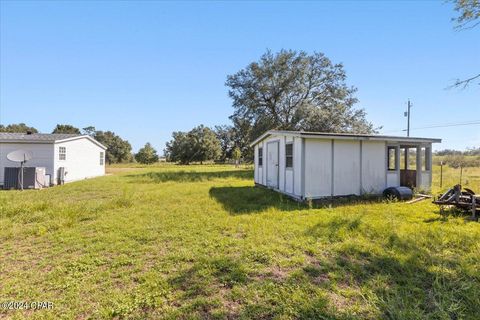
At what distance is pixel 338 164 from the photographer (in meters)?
9.37

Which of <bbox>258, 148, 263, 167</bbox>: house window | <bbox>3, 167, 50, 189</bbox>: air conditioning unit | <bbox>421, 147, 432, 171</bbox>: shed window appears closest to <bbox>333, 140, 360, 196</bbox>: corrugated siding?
A: <bbox>421, 147, 432, 171</bbox>: shed window

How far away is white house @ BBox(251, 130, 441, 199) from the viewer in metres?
8.91

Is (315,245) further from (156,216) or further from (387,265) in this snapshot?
(156,216)

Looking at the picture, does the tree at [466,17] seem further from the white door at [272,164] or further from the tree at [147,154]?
the tree at [147,154]

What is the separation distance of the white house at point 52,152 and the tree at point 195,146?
2762 cm

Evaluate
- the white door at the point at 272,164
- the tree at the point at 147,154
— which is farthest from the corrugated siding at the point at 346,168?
the tree at the point at 147,154

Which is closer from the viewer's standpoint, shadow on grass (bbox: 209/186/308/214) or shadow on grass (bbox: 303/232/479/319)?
shadow on grass (bbox: 303/232/479/319)

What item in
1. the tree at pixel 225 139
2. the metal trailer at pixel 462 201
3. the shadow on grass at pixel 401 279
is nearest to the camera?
the shadow on grass at pixel 401 279

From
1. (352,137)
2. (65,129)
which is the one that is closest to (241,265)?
(352,137)

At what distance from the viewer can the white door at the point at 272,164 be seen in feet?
36.9

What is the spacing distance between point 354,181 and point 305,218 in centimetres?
410

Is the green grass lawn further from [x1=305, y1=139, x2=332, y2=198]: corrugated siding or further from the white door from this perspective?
the white door

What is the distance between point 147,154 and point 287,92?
3214 centimetres

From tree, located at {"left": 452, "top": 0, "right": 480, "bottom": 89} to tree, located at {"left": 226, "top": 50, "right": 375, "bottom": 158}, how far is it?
50.5 feet
